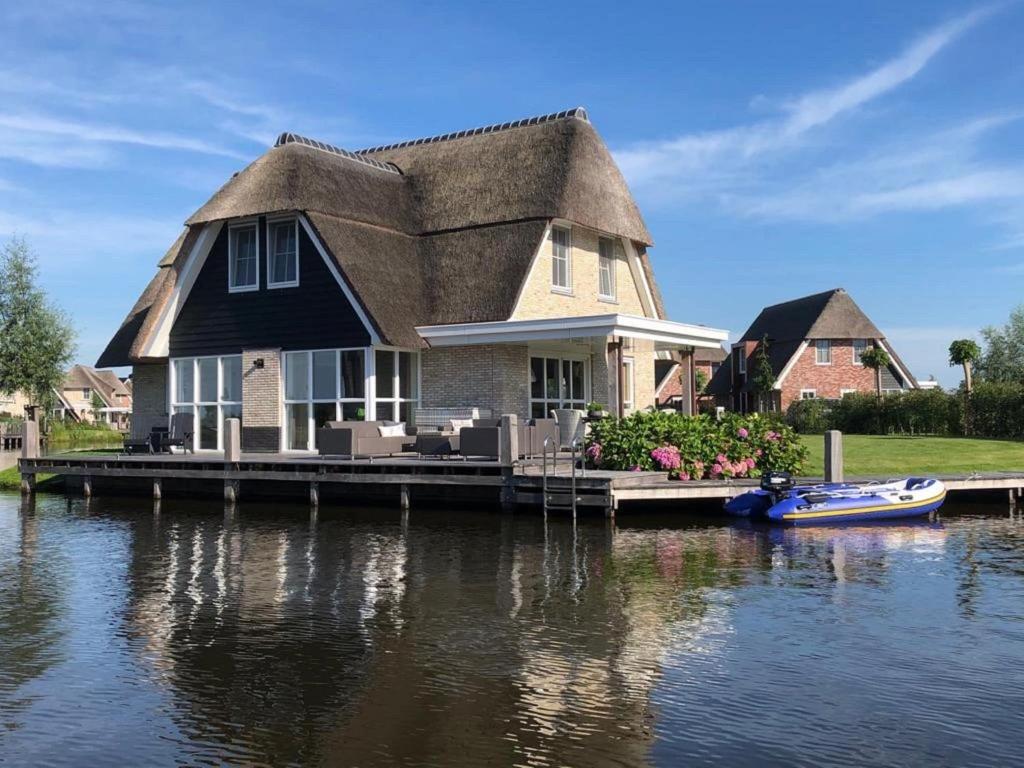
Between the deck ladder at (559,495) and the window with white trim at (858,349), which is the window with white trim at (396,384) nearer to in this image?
the deck ladder at (559,495)

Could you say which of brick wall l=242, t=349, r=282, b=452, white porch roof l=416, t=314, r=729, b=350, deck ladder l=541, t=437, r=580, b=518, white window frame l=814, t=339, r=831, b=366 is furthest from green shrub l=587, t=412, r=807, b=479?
white window frame l=814, t=339, r=831, b=366

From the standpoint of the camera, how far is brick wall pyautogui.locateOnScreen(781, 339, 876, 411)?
170 ft

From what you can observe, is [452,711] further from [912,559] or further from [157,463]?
[157,463]

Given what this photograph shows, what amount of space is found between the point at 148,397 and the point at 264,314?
6.47 meters

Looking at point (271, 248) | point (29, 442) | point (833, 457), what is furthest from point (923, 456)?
point (29, 442)

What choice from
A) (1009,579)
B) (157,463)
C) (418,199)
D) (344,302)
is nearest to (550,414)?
(344,302)

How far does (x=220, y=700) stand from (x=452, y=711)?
74.4 inches

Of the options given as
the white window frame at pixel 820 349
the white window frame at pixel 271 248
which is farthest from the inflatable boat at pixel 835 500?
the white window frame at pixel 820 349

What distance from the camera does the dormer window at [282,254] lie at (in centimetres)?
2491

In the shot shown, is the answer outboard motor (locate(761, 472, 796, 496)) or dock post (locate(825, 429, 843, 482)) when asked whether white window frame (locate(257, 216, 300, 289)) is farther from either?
dock post (locate(825, 429, 843, 482))

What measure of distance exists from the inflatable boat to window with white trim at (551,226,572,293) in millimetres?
9543

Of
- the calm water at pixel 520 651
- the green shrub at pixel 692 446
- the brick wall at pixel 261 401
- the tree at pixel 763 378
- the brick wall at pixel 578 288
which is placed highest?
the brick wall at pixel 578 288

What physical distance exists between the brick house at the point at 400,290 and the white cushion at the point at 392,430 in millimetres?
1498

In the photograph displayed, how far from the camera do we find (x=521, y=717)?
7.21 m
